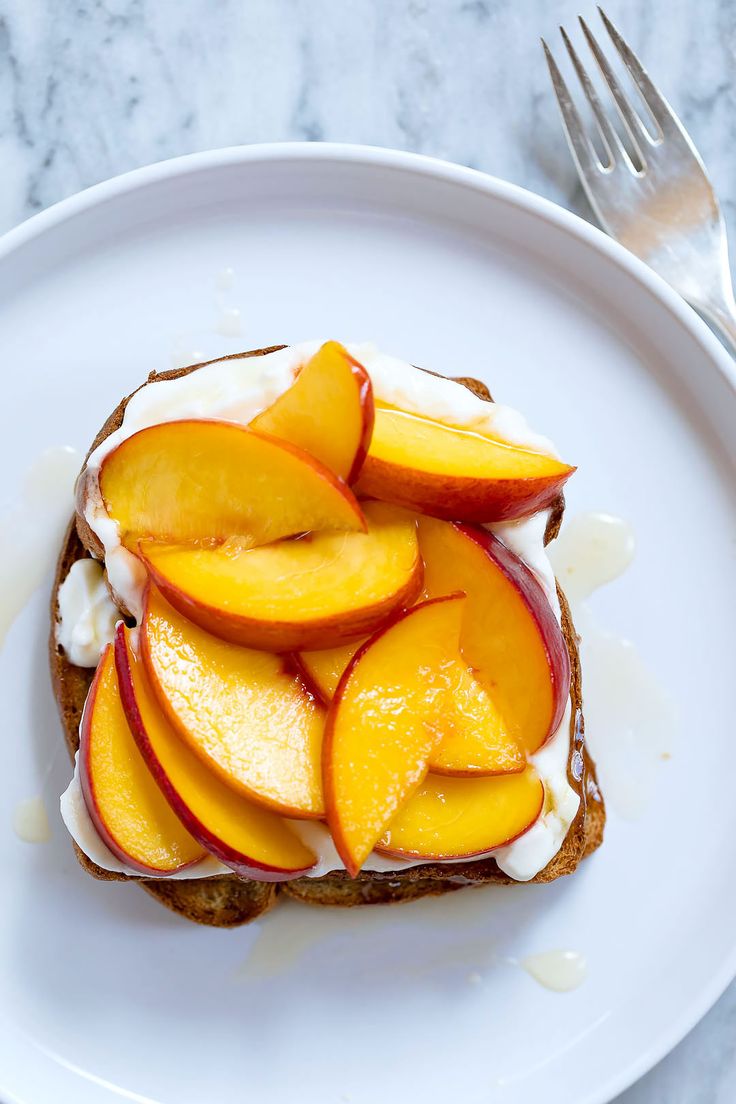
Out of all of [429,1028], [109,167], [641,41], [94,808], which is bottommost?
[429,1028]

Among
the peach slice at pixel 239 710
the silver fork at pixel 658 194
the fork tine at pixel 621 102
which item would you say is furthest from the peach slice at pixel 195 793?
the fork tine at pixel 621 102

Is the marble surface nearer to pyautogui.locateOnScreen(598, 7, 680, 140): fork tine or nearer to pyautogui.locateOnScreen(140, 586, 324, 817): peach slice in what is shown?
pyautogui.locateOnScreen(598, 7, 680, 140): fork tine

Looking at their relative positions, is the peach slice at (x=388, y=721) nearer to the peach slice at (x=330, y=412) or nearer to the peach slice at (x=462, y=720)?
the peach slice at (x=462, y=720)

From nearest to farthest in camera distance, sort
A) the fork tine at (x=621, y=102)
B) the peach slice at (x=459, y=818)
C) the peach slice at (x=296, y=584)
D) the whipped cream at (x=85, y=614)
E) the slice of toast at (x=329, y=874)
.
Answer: the peach slice at (x=296, y=584), the peach slice at (x=459, y=818), the whipped cream at (x=85, y=614), the slice of toast at (x=329, y=874), the fork tine at (x=621, y=102)

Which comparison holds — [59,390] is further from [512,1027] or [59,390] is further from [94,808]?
[512,1027]

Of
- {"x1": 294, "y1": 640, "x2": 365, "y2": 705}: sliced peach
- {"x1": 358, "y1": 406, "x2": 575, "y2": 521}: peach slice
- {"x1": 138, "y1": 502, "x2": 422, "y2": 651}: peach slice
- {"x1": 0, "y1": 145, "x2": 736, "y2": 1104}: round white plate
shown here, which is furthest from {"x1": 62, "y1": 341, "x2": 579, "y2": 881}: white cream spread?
{"x1": 0, "y1": 145, "x2": 736, "y2": 1104}: round white plate

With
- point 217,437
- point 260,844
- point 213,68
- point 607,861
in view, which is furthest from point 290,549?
point 213,68

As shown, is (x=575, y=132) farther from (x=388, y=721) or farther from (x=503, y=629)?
(x=388, y=721)
